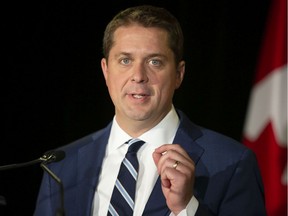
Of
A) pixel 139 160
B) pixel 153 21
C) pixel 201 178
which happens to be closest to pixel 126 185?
pixel 139 160

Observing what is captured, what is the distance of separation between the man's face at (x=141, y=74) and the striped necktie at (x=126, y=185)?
0.36ft

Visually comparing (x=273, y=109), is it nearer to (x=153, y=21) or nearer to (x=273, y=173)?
(x=273, y=173)

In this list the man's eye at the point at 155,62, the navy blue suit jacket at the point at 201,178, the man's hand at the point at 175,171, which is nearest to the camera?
the man's hand at the point at 175,171

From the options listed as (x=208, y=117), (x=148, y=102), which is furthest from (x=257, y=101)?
(x=148, y=102)

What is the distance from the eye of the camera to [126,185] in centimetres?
207

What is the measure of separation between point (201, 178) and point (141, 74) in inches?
16.8

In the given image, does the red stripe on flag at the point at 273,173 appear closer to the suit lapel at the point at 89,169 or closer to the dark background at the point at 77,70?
the dark background at the point at 77,70

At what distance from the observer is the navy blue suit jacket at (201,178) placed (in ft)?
6.48

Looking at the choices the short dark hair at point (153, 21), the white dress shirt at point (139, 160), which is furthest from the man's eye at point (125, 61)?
the white dress shirt at point (139, 160)

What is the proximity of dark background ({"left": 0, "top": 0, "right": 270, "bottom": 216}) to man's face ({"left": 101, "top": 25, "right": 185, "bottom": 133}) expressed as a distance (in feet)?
3.14

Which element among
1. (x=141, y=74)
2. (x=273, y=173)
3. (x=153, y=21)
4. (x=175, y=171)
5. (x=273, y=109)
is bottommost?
(x=273, y=173)

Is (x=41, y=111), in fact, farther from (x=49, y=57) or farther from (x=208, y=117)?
(x=208, y=117)

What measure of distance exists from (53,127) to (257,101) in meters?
1.10

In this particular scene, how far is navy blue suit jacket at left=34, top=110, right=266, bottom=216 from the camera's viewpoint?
6.48 ft
